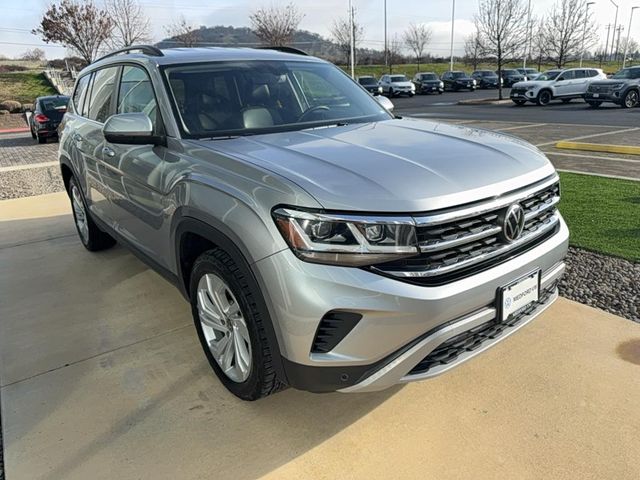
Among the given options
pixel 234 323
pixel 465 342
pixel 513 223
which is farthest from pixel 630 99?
pixel 234 323

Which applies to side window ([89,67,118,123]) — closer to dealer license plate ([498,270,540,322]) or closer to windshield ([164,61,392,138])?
windshield ([164,61,392,138])

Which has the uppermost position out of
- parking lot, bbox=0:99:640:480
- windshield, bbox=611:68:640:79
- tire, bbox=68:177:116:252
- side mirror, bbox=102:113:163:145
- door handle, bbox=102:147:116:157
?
side mirror, bbox=102:113:163:145

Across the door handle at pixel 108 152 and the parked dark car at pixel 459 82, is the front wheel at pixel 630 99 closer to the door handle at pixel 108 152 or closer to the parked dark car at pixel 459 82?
the parked dark car at pixel 459 82

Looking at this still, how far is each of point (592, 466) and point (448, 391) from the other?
29.6 inches

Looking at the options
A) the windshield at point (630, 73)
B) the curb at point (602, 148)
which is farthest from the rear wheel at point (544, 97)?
the curb at point (602, 148)

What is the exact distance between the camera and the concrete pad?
2.34 metres

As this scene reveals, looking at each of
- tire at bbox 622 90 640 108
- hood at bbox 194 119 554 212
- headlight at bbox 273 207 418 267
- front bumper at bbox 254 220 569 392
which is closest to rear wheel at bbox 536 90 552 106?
tire at bbox 622 90 640 108

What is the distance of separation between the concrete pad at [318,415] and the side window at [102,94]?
174 centimetres

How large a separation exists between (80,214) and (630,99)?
22.1m

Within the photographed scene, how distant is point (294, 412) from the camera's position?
2713 mm

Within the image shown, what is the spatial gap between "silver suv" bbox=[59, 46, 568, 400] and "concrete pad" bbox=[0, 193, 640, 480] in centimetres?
30

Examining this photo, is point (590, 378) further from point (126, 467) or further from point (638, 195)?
point (638, 195)

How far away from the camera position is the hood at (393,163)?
213 centimetres

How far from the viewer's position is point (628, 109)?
20.4 metres
